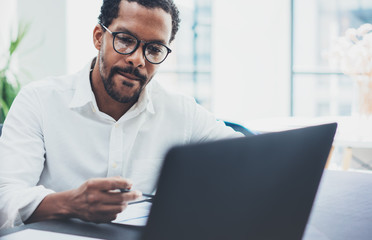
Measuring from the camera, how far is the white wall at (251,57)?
3.74m

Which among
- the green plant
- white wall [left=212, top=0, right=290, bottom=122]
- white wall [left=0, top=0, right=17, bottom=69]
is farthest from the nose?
white wall [left=212, top=0, right=290, bottom=122]

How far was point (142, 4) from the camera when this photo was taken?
1192 mm

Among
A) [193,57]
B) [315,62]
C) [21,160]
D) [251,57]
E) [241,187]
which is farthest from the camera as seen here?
[193,57]

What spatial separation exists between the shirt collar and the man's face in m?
0.03

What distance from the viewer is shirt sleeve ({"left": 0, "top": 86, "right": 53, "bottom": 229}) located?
866 mm

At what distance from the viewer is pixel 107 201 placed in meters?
0.68

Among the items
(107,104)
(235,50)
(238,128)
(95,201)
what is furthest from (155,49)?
(235,50)

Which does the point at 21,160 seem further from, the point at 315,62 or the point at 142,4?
the point at 315,62

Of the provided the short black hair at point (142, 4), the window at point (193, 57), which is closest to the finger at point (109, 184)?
the short black hair at point (142, 4)

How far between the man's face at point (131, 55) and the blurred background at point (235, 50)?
2.31 m

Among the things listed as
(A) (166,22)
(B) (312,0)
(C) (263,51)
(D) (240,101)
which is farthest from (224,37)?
(A) (166,22)

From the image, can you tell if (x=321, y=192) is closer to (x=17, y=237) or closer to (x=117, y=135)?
(x=117, y=135)

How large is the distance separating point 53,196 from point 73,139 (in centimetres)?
40

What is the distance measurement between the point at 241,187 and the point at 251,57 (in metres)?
3.43
